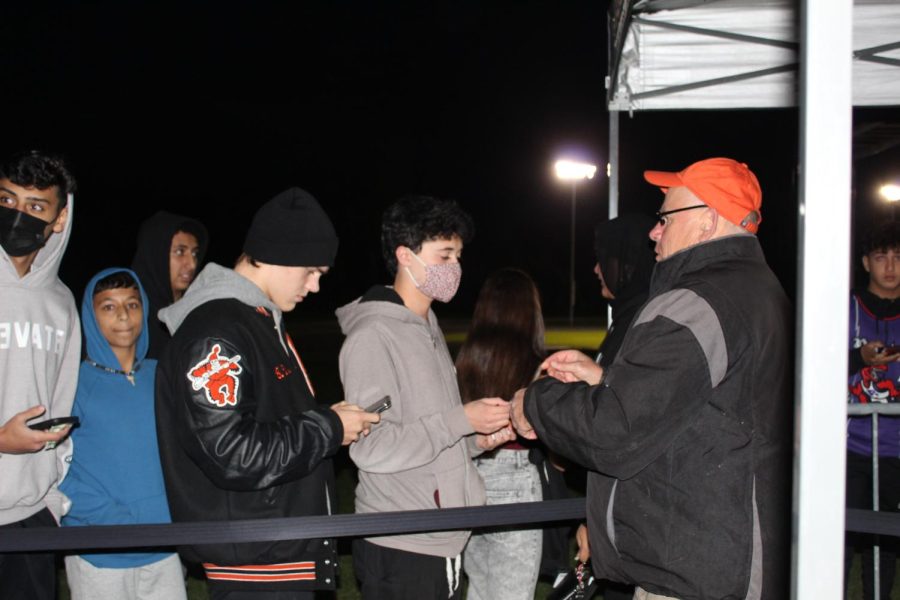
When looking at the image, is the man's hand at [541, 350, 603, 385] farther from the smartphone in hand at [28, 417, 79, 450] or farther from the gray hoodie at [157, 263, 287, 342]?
the smartphone in hand at [28, 417, 79, 450]

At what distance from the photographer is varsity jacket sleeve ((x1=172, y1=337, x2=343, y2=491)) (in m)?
2.78

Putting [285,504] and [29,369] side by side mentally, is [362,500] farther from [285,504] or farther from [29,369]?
[29,369]

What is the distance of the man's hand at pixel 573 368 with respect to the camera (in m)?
3.17

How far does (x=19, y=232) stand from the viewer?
3.41 meters

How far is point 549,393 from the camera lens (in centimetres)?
274

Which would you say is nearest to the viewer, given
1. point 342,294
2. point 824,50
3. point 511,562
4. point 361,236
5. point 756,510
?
point 824,50

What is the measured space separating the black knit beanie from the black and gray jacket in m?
1.16

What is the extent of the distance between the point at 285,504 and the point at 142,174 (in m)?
76.7

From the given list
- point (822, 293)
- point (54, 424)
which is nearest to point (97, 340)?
point (54, 424)

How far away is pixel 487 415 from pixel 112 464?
1669 millimetres

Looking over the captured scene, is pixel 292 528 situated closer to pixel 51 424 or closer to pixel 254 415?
pixel 254 415

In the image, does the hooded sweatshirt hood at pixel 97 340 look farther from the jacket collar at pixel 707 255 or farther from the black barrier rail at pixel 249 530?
the jacket collar at pixel 707 255

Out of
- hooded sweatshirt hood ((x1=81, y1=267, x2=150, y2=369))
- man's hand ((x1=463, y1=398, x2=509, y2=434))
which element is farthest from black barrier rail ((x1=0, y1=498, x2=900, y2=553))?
hooded sweatshirt hood ((x1=81, y1=267, x2=150, y2=369))

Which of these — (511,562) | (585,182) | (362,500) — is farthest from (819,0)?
(585,182)
